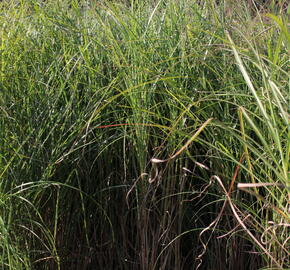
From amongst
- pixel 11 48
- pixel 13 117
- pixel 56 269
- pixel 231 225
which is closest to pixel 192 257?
pixel 231 225

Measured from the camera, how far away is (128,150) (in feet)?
6.56

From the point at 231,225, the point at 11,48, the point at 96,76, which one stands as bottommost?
the point at 231,225

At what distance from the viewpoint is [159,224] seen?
1.88 meters

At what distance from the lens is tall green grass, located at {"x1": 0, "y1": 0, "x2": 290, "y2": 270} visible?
5.69 ft

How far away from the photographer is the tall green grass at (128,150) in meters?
1.73

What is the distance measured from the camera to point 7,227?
1.62 metres

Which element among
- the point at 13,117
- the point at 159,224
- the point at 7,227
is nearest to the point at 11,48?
the point at 13,117

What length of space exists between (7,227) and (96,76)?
0.63 metres

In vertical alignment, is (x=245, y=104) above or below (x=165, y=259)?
above

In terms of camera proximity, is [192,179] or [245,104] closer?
[245,104]

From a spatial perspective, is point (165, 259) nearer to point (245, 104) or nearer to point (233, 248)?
point (233, 248)

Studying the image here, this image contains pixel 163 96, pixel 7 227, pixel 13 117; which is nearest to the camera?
pixel 7 227

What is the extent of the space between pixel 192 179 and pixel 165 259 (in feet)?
1.09

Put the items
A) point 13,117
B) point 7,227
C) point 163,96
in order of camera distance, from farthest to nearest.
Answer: point 163,96 → point 13,117 → point 7,227
